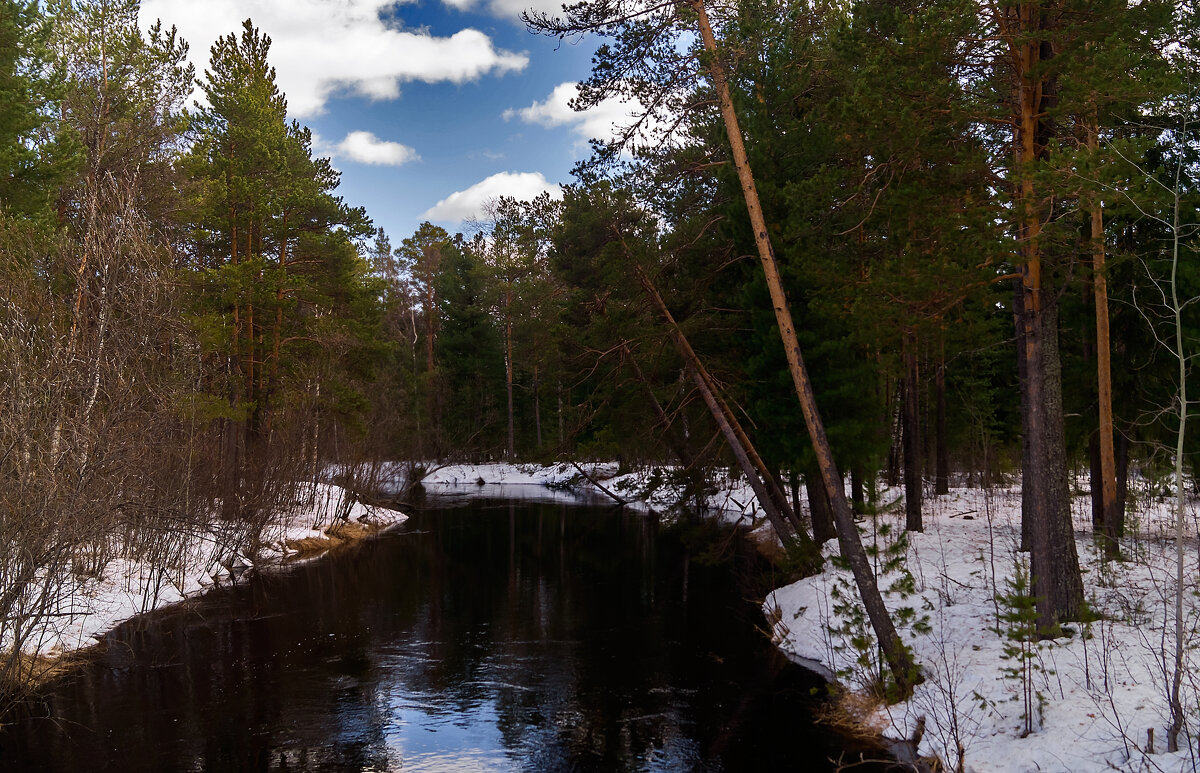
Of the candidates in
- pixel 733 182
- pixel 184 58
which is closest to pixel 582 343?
pixel 733 182

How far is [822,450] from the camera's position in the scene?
1027 cm

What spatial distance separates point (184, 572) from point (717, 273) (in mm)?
13192

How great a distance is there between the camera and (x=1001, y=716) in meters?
7.94

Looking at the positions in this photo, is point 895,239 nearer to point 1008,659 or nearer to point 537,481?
point 1008,659

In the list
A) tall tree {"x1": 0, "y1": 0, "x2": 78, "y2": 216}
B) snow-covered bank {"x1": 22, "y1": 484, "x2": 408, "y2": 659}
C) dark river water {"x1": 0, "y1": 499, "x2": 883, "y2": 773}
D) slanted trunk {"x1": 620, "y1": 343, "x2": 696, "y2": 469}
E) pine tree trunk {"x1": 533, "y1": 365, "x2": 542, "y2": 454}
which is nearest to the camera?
dark river water {"x1": 0, "y1": 499, "x2": 883, "y2": 773}

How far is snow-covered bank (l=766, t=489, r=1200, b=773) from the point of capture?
6941 mm

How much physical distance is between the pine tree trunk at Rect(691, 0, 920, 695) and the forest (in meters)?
0.05

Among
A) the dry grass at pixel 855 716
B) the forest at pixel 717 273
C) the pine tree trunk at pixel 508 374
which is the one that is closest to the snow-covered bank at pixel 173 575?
the forest at pixel 717 273

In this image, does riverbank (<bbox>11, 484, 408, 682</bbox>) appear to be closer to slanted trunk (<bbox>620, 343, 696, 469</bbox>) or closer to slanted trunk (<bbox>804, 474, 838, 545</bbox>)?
slanted trunk (<bbox>620, 343, 696, 469</bbox>)

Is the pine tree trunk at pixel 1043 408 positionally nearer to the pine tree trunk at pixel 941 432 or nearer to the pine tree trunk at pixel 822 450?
the pine tree trunk at pixel 822 450

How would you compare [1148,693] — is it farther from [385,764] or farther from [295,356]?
[295,356]

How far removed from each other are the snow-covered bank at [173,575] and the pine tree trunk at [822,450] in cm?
885

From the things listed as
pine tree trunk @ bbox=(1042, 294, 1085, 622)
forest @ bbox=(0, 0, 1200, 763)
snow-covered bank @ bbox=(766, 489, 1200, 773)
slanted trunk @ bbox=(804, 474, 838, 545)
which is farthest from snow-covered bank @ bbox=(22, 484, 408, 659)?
slanted trunk @ bbox=(804, 474, 838, 545)

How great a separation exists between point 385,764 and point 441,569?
12.0 meters
